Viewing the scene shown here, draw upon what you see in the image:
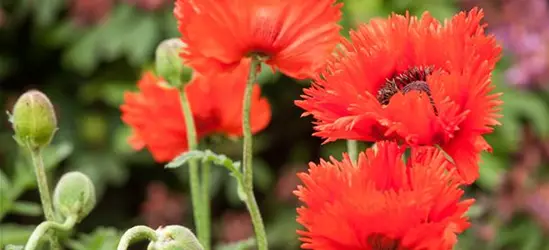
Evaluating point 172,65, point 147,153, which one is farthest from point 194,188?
point 147,153

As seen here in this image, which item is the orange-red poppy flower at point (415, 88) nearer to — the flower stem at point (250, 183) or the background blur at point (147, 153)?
the flower stem at point (250, 183)

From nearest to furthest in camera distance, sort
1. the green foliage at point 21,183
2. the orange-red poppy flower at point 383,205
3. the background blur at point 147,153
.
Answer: the orange-red poppy flower at point 383,205
the green foliage at point 21,183
the background blur at point 147,153

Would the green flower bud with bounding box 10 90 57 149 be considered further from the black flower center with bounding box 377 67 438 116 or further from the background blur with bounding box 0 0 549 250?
the background blur with bounding box 0 0 549 250

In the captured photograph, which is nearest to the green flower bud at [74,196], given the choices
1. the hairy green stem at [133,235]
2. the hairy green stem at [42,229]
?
the hairy green stem at [42,229]

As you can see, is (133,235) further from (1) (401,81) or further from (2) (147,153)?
(2) (147,153)

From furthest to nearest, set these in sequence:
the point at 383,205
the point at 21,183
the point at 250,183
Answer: the point at 21,183, the point at 250,183, the point at 383,205

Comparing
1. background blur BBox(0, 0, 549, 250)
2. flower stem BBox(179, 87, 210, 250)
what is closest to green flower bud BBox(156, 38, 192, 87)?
flower stem BBox(179, 87, 210, 250)

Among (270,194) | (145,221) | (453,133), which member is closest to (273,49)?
(453,133)
